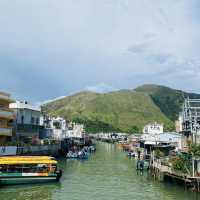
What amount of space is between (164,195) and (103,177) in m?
18.0

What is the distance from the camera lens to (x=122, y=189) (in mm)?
55062

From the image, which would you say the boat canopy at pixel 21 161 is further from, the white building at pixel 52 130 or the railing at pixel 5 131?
the white building at pixel 52 130

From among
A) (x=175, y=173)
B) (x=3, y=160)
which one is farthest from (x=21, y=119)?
(x=175, y=173)

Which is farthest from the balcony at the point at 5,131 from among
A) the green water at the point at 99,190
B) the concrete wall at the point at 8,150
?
the green water at the point at 99,190

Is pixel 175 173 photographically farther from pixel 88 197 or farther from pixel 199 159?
pixel 88 197

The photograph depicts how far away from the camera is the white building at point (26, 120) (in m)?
91.6

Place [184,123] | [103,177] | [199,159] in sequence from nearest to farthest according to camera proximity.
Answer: [199,159], [103,177], [184,123]

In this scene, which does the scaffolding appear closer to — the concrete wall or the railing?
the concrete wall

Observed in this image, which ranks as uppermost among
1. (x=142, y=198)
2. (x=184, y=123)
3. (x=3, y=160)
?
(x=184, y=123)

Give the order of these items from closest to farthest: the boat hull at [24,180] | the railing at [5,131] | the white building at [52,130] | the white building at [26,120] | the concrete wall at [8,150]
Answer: the boat hull at [24,180]
the concrete wall at [8,150]
the railing at [5,131]
the white building at [26,120]
the white building at [52,130]

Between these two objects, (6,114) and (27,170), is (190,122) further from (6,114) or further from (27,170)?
(6,114)

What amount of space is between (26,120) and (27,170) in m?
41.1

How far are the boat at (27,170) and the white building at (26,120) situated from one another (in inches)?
1394

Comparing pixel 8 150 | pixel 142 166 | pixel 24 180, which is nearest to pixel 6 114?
pixel 8 150
